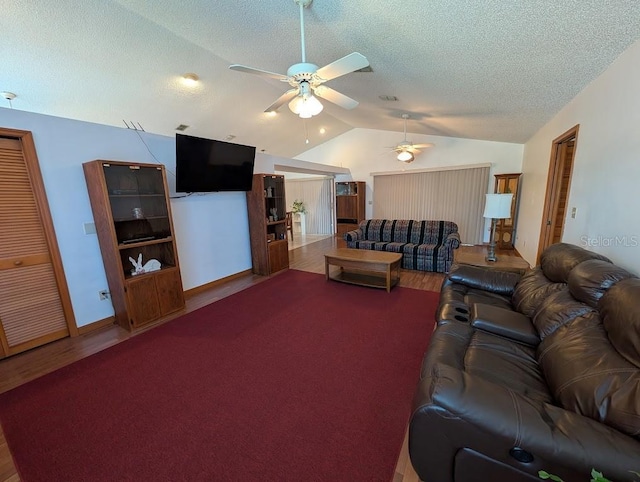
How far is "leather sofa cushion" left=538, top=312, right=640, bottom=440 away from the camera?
992 millimetres

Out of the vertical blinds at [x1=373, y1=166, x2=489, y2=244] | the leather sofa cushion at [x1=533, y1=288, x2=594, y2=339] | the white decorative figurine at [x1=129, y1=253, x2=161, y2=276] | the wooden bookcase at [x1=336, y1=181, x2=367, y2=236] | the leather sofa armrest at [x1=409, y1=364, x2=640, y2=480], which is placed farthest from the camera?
the wooden bookcase at [x1=336, y1=181, x2=367, y2=236]

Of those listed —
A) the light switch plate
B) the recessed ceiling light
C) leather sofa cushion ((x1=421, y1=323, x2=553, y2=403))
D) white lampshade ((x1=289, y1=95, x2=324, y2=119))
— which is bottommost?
leather sofa cushion ((x1=421, y1=323, x2=553, y2=403))

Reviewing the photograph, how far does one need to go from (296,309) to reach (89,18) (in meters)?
3.73

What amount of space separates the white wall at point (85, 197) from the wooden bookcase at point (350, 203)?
5.03m

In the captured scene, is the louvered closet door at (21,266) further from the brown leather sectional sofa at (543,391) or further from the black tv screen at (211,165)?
the brown leather sectional sofa at (543,391)

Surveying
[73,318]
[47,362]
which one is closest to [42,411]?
[47,362]

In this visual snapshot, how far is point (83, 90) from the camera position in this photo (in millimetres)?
3596

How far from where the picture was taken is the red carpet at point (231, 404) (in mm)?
1497

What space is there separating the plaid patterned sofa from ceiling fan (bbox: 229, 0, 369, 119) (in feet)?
10.3

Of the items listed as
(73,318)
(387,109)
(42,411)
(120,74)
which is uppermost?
(120,74)

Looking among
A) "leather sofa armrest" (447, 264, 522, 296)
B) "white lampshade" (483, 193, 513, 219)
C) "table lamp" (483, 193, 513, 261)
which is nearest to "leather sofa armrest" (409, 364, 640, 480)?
"leather sofa armrest" (447, 264, 522, 296)

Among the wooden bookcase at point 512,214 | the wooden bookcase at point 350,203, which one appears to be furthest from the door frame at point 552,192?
the wooden bookcase at point 350,203

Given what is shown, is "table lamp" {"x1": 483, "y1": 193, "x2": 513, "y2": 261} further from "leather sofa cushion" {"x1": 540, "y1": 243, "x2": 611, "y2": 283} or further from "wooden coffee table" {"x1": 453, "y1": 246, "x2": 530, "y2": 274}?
"leather sofa cushion" {"x1": 540, "y1": 243, "x2": 611, "y2": 283}

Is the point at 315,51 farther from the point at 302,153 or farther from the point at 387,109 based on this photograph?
the point at 302,153
